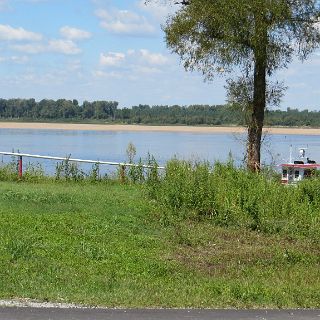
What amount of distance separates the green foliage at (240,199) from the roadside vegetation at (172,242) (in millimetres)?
26

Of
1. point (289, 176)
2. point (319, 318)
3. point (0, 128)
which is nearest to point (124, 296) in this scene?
point (319, 318)

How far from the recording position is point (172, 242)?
13953mm

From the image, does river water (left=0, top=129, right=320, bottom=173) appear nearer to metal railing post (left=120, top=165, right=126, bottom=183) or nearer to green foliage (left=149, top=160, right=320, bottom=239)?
metal railing post (left=120, top=165, right=126, bottom=183)

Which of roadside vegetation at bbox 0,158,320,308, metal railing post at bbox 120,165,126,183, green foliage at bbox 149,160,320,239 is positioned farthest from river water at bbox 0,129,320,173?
roadside vegetation at bbox 0,158,320,308

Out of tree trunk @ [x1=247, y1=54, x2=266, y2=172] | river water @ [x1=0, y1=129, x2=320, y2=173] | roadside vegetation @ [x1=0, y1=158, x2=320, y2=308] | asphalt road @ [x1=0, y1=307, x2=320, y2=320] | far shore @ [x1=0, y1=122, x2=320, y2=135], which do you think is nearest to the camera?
asphalt road @ [x1=0, y1=307, x2=320, y2=320]

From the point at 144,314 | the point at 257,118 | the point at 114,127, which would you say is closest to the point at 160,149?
the point at 257,118

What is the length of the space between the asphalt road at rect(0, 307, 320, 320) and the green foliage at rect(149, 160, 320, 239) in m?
6.31

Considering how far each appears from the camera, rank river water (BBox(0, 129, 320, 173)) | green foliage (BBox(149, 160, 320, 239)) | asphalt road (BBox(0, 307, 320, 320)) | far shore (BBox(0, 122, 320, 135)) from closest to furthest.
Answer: asphalt road (BBox(0, 307, 320, 320)), green foliage (BBox(149, 160, 320, 239)), river water (BBox(0, 129, 320, 173)), far shore (BBox(0, 122, 320, 135))

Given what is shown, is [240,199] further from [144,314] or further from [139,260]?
[144,314]

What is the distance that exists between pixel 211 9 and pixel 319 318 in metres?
15.3

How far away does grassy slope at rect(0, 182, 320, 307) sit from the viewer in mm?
9602

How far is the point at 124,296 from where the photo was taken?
9.40 m

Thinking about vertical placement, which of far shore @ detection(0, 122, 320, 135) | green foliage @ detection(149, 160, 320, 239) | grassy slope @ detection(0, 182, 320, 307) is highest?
green foliage @ detection(149, 160, 320, 239)

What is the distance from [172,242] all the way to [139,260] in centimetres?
179
